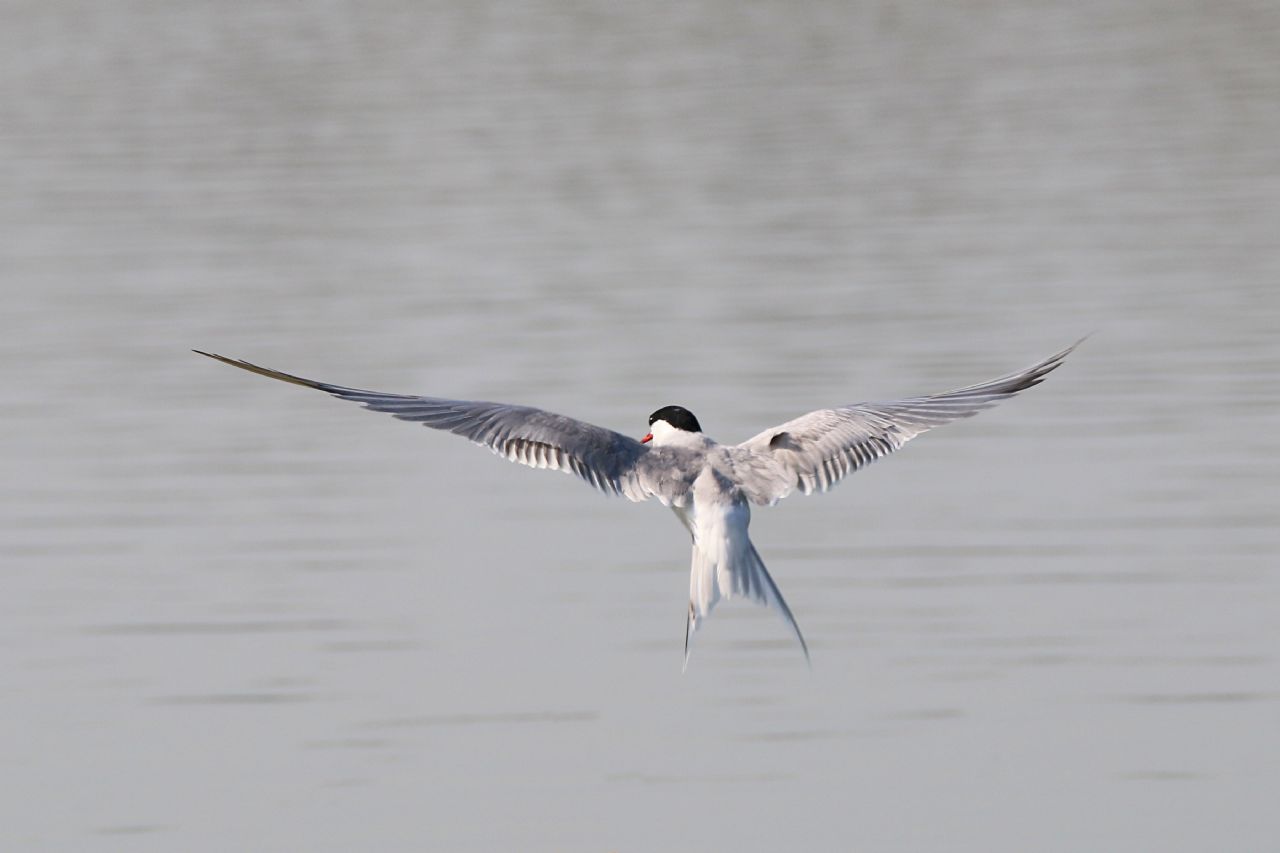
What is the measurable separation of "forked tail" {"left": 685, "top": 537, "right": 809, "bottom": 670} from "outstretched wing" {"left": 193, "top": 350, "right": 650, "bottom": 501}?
0.36 metres

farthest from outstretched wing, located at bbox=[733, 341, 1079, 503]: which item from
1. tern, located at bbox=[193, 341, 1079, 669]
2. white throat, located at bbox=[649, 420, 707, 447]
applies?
white throat, located at bbox=[649, 420, 707, 447]

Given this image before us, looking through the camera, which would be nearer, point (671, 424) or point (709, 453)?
point (709, 453)

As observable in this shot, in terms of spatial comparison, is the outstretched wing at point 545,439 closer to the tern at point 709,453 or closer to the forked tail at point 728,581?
the tern at point 709,453

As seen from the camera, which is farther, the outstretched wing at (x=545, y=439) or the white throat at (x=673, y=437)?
the white throat at (x=673, y=437)

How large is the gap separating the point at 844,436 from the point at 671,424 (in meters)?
0.56

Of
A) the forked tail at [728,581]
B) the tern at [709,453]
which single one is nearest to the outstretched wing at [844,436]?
the tern at [709,453]

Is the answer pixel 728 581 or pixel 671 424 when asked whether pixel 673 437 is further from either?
pixel 728 581

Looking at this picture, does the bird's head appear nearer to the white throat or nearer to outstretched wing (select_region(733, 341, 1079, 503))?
the white throat

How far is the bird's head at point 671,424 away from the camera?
24.5 feet

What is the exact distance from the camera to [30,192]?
2094cm

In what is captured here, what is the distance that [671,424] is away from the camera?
7.54 meters

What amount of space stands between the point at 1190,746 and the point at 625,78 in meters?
20.9

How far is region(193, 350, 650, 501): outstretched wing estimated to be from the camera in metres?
7.17

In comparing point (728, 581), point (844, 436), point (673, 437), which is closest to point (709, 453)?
point (673, 437)
